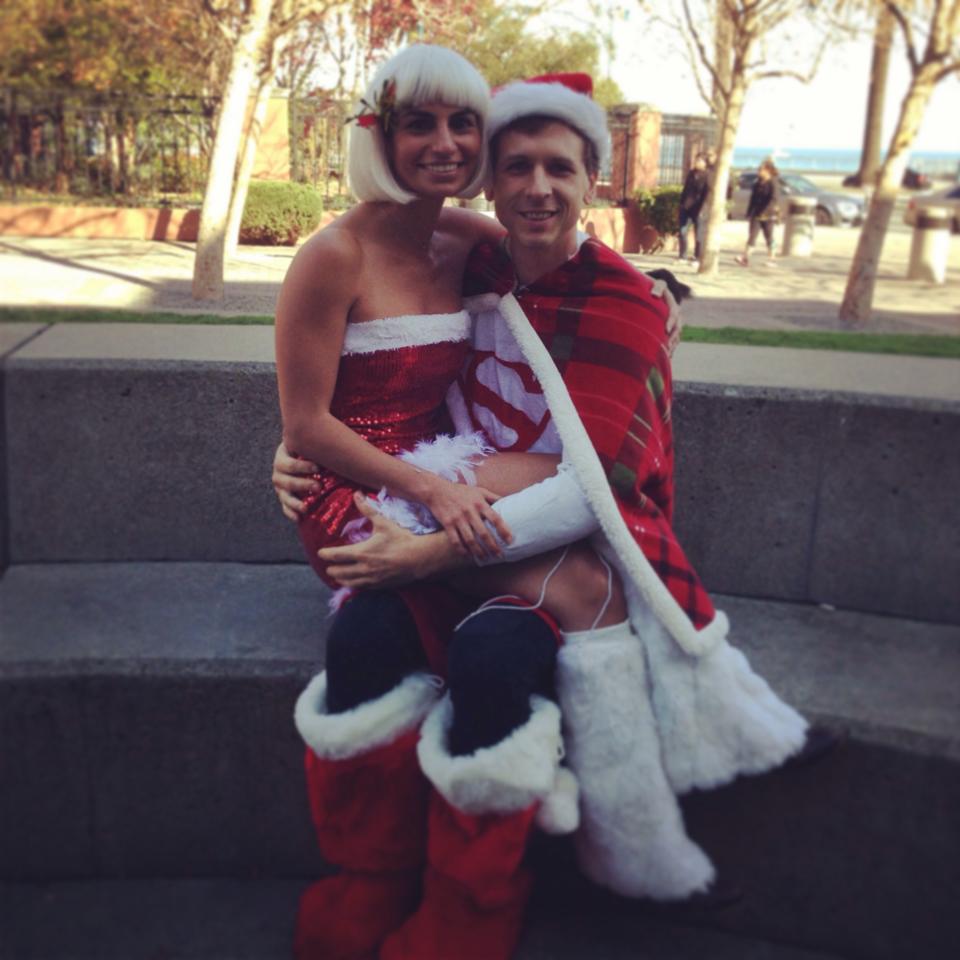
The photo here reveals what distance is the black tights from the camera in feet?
7.11

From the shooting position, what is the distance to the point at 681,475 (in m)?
3.32

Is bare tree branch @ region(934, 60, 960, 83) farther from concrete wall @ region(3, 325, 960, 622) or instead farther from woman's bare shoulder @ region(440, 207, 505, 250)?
woman's bare shoulder @ region(440, 207, 505, 250)

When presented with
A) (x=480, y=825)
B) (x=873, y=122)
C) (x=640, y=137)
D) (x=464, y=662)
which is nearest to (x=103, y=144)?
(x=640, y=137)

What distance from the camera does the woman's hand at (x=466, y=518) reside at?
232cm

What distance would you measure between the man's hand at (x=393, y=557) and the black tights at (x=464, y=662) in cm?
5

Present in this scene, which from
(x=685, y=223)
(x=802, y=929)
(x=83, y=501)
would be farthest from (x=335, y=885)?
(x=685, y=223)

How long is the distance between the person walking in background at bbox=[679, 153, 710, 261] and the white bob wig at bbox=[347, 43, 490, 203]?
1145cm

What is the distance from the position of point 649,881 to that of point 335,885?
714mm

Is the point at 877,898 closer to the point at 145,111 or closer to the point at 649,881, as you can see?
the point at 649,881

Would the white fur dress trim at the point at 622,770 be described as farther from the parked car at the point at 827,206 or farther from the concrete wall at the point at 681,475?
the parked car at the point at 827,206

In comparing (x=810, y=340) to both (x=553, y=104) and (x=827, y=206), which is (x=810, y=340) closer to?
(x=553, y=104)

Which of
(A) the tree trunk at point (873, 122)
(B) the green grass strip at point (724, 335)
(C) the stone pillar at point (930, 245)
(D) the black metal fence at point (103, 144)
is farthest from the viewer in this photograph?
(A) the tree trunk at point (873, 122)

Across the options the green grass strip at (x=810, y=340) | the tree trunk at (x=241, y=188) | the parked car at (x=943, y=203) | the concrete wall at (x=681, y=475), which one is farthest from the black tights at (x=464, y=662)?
the parked car at (x=943, y=203)

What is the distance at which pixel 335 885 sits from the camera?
7.98 feet
